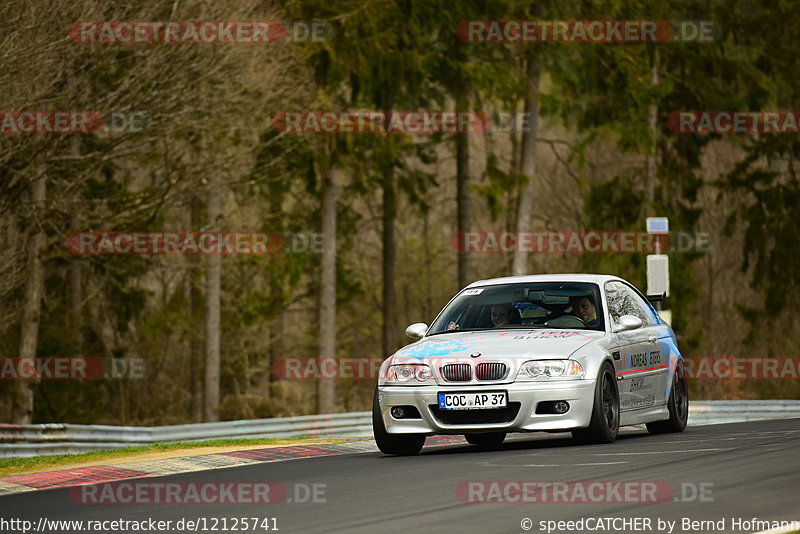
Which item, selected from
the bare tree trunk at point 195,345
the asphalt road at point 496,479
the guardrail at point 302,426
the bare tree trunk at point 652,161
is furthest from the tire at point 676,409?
the bare tree trunk at point 195,345

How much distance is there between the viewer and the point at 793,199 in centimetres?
4178

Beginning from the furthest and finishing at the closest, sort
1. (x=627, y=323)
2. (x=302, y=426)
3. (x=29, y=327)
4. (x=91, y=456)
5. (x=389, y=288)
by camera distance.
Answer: (x=389, y=288) → (x=29, y=327) → (x=302, y=426) → (x=91, y=456) → (x=627, y=323)

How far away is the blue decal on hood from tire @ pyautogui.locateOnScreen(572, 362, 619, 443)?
125cm

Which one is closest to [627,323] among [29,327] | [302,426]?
[302,426]

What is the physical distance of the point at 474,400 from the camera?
1222 cm

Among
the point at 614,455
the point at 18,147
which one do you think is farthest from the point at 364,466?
the point at 18,147

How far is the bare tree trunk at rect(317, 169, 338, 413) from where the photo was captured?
34531mm

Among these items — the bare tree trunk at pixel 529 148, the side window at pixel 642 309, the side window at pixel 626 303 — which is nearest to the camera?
the side window at pixel 626 303

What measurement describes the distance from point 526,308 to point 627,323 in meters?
0.99

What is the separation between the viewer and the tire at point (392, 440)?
42.2ft

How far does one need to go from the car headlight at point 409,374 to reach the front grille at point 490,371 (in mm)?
466

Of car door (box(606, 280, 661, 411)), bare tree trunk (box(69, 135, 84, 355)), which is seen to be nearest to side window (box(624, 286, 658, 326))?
car door (box(606, 280, 661, 411))

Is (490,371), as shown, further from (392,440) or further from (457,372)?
(392,440)

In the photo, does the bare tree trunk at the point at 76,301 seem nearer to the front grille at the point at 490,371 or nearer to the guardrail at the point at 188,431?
the guardrail at the point at 188,431
